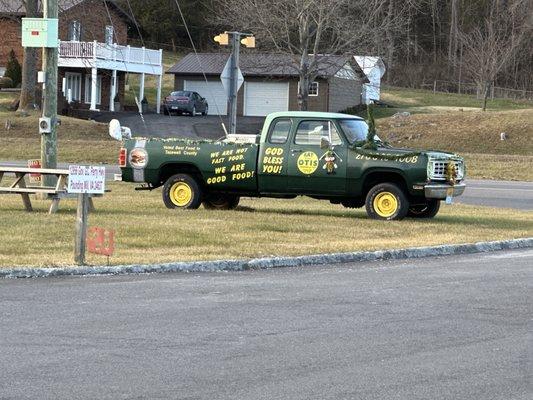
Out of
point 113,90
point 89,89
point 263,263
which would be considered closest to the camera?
point 263,263

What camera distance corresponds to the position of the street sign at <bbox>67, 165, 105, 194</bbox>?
12216mm

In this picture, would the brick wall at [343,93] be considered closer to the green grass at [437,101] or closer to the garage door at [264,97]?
the garage door at [264,97]

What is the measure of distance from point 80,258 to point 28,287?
4.51 feet

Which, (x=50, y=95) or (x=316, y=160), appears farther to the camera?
(x=50, y=95)

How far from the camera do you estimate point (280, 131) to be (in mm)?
19359

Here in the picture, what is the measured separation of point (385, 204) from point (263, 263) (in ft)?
19.8

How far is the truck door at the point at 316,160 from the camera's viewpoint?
18.8 m

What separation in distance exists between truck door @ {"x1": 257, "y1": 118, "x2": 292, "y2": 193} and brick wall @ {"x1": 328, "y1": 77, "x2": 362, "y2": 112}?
4798 centimetres

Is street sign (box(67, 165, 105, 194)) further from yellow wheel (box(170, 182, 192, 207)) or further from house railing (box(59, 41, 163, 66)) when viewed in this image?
house railing (box(59, 41, 163, 66))

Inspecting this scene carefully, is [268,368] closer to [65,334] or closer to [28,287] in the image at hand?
[65,334]

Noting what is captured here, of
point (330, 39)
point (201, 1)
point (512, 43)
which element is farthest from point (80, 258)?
point (201, 1)

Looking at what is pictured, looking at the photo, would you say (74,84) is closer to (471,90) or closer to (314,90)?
(314,90)

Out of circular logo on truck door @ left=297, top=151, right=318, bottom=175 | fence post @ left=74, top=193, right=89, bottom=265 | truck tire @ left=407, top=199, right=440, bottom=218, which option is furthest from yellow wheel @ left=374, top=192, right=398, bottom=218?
fence post @ left=74, top=193, right=89, bottom=265

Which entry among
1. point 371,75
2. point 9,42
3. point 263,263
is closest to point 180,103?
point 9,42
